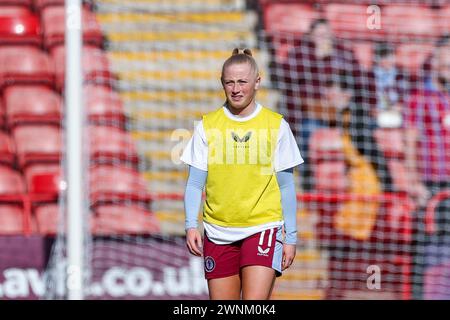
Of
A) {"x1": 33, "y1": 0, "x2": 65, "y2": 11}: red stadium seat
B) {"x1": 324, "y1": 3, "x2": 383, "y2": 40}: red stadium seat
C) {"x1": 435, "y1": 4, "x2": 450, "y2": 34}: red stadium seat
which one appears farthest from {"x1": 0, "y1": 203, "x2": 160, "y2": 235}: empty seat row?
{"x1": 435, "y1": 4, "x2": 450, "y2": 34}: red stadium seat

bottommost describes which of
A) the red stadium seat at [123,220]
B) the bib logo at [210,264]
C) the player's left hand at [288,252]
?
the red stadium seat at [123,220]

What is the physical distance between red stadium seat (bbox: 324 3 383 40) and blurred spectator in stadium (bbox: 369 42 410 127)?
20 cm

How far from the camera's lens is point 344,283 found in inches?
350

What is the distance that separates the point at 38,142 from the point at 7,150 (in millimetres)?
266

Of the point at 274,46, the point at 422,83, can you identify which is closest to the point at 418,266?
the point at 422,83

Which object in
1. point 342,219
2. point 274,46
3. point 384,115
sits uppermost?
point 274,46

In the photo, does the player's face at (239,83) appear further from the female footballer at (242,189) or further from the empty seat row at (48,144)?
the empty seat row at (48,144)

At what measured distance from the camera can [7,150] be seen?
30.7 feet

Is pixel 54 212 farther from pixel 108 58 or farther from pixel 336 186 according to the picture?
pixel 336 186

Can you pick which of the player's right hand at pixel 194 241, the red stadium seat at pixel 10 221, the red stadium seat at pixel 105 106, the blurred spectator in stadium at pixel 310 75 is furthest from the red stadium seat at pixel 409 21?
the player's right hand at pixel 194 241

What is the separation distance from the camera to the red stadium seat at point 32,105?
9445 millimetres

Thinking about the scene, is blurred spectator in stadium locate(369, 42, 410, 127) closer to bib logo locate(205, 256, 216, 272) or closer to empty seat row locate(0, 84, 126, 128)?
empty seat row locate(0, 84, 126, 128)

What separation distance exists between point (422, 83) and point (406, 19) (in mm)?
820

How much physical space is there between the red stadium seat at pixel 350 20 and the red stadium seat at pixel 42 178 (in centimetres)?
267
